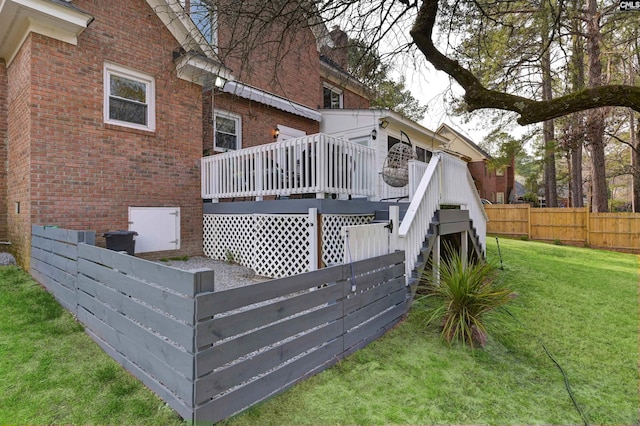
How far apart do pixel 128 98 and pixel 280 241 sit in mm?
4356

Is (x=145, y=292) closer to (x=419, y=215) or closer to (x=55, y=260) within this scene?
(x=55, y=260)

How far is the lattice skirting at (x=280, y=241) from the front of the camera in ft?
19.2

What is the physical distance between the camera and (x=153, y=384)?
2570 millimetres

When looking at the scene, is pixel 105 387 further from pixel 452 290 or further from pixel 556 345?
pixel 556 345

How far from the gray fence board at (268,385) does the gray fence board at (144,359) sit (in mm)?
198

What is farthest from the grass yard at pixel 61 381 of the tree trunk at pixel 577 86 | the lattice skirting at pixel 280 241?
the tree trunk at pixel 577 86

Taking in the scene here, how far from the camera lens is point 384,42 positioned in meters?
5.66

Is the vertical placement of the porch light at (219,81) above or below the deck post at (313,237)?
above

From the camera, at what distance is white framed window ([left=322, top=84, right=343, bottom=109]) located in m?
14.2

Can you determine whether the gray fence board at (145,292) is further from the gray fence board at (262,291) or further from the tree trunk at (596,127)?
the tree trunk at (596,127)

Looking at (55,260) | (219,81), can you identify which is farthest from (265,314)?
(219,81)

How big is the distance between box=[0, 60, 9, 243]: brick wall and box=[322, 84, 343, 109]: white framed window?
10201 millimetres

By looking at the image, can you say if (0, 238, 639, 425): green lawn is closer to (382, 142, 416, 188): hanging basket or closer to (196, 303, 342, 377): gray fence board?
(196, 303, 342, 377): gray fence board

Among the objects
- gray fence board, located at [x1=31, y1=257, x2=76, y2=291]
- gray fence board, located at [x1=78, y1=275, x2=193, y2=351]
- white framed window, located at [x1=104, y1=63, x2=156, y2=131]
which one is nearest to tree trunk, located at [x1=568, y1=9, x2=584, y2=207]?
gray fence board, located at [x1=78, y1=275, x2=193, y2=351]
